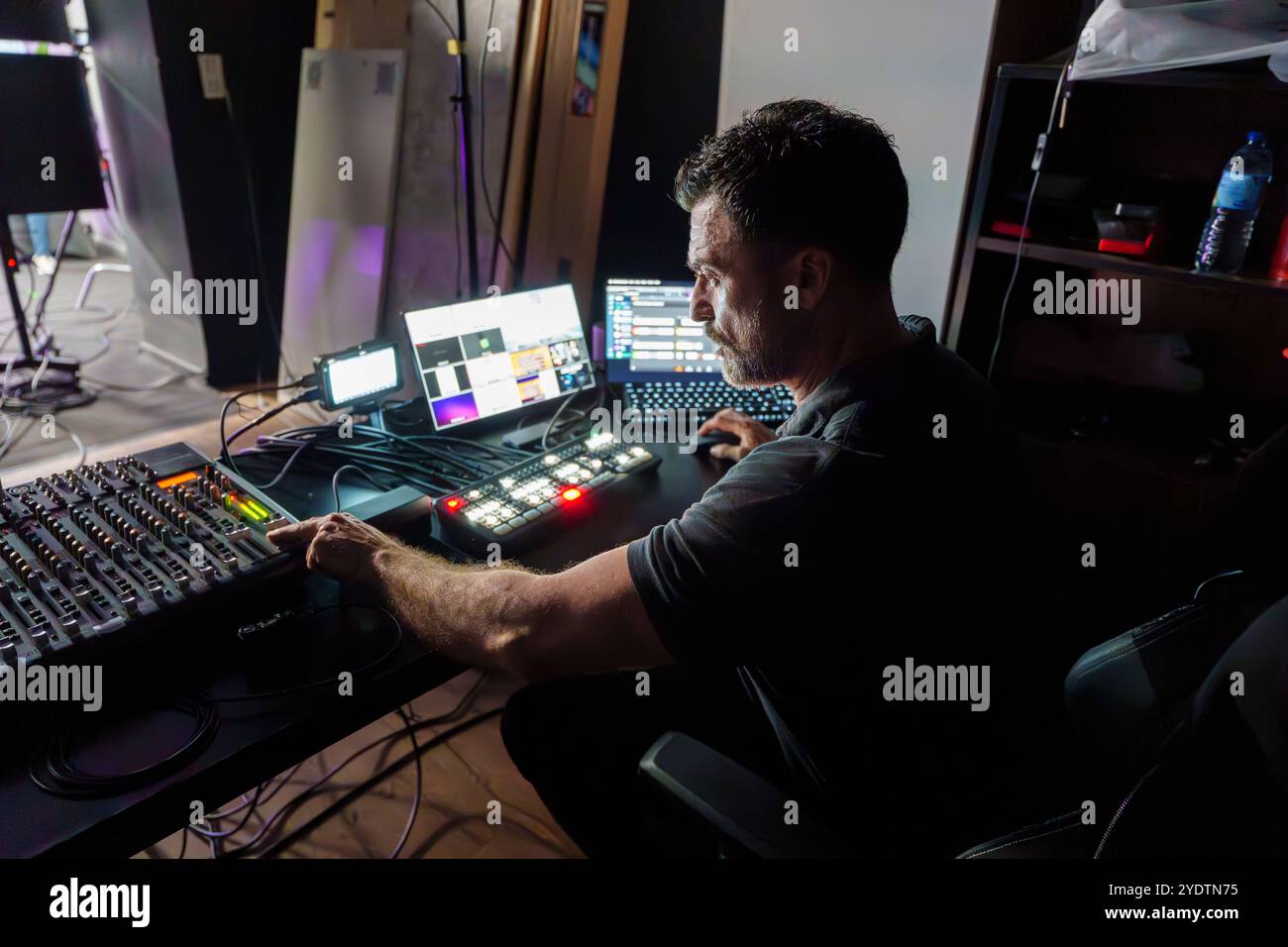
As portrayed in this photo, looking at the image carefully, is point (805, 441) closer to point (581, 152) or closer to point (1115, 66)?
point (1115, 66)

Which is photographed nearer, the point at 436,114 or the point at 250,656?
the point at 250,656

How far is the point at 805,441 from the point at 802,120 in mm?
427

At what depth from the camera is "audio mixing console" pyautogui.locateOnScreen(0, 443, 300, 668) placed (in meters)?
0.87

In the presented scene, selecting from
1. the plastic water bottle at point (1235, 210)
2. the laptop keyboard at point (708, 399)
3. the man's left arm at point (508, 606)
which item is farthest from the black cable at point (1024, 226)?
the man's left arm at point (508, 606)

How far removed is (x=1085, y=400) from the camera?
189cm

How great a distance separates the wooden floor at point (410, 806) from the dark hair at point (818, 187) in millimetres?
1205

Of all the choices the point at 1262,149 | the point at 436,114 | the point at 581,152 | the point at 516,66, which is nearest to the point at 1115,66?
the point at 1262,149

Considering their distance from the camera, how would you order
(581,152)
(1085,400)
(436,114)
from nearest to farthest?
1. (1085,400)
2. (581,152)
3. (436,114)

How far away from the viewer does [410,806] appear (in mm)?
1780

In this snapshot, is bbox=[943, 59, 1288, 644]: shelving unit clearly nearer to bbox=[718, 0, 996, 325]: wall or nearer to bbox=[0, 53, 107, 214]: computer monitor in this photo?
bbox=[718, 0, 996, 325]: wall

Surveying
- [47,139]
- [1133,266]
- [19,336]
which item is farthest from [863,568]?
[19,336]

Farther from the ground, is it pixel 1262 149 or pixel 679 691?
pixel 1262 149

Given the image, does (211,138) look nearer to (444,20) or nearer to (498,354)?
(444,20)
